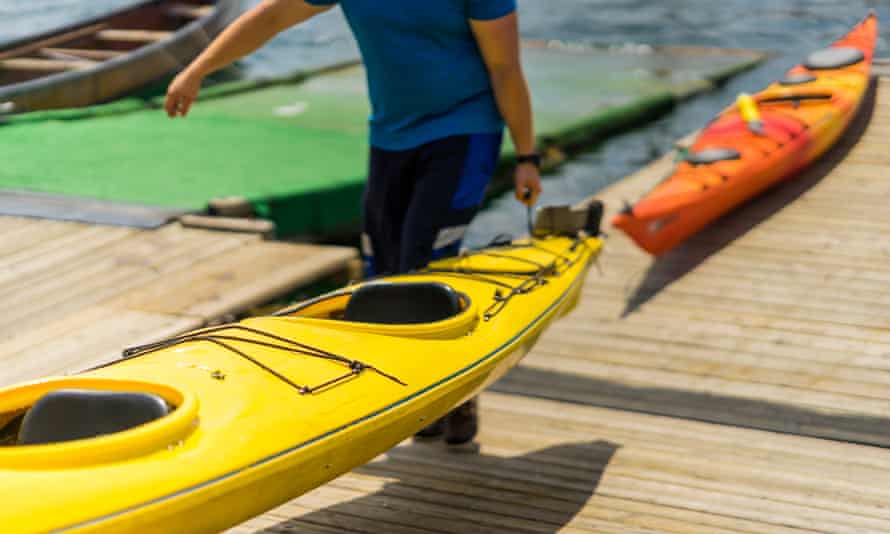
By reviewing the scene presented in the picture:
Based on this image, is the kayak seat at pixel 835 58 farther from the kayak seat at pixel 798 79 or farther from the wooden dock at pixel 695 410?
the wooden dock at pixel 695 410

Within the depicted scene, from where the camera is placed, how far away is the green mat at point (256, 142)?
6.28 metres

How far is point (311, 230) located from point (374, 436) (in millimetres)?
4535

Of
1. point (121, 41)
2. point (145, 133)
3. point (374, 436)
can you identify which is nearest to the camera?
point (374, 436)

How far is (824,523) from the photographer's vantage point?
3305 millimetres

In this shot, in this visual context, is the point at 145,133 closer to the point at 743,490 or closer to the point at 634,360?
the point at 634,360

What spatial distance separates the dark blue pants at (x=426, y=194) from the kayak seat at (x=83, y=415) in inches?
55.4

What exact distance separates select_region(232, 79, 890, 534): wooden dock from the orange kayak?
175mm

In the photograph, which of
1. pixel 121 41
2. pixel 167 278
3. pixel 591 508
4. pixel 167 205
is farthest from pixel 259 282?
pixel 121 41

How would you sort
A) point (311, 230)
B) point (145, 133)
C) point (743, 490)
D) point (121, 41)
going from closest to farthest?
point (743, 490), point (311, 230), point (145, 133), point (121, 41)

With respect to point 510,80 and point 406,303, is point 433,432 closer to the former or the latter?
point 406,303

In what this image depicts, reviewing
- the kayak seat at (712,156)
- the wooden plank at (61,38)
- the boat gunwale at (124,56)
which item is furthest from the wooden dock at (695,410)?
the wooden plank at (61,38)

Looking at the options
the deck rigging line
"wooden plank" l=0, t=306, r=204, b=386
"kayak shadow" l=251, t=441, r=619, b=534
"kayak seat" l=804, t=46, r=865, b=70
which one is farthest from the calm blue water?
the deck rigging line

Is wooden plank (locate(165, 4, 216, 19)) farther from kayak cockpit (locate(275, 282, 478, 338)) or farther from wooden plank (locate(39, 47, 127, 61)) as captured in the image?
kayak cockpit (locate(275, 282, 478, 338))

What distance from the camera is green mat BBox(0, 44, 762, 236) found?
247 inches
